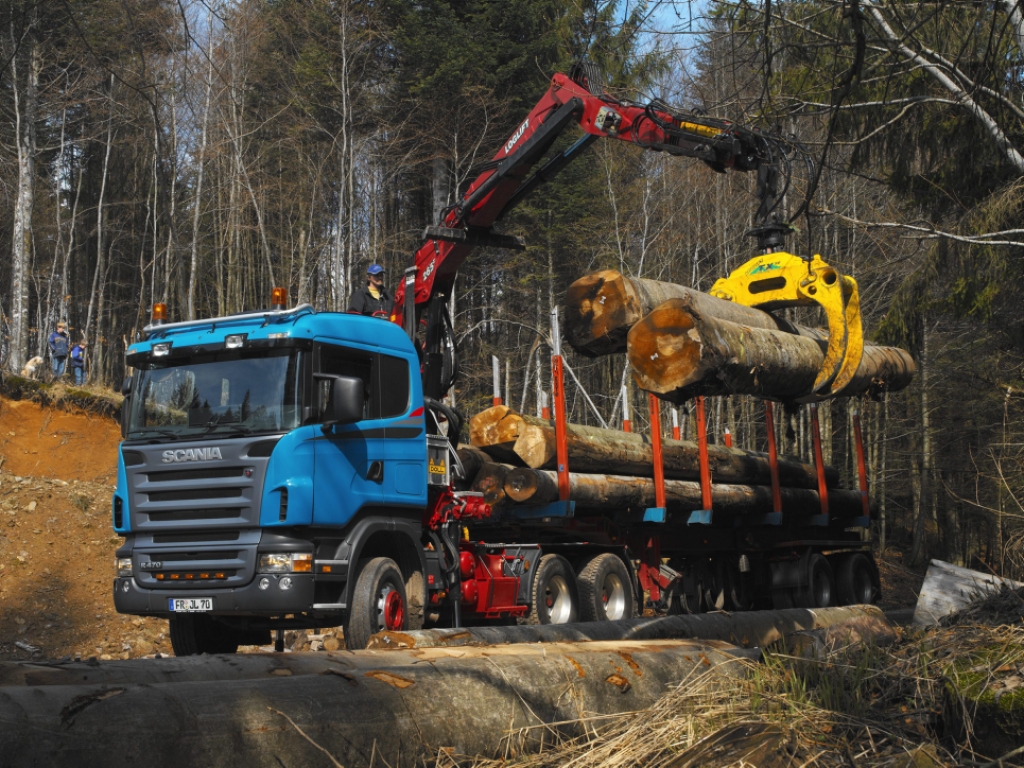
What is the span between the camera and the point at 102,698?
11.2 feet

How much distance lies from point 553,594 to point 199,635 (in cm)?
392

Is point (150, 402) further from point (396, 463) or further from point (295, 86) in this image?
point (295, 86)

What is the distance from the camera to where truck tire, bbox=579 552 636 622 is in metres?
11.4

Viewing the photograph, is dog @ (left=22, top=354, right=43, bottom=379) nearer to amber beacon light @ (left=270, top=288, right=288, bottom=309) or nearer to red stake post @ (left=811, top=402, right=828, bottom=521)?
amber beacon light @ (left=270, top=288, right=288, bottom=309)

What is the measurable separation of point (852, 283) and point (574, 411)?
18320 mm

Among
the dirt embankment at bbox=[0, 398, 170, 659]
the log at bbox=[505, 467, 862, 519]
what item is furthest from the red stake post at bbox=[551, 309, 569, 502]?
the dirt embankment at bbox=[0, 398, 170, 659]

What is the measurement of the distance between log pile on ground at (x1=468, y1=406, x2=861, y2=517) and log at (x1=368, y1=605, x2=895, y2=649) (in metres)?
3.14

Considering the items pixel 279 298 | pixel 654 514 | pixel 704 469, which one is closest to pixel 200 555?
pixel 279 298

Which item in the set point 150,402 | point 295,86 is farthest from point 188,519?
point 295,86

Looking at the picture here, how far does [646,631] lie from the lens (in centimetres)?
699

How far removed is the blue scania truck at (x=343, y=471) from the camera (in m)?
8.04

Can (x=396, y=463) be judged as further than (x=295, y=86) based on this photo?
No

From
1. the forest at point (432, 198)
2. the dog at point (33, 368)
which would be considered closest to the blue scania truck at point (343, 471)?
the forest at point (432, 198)

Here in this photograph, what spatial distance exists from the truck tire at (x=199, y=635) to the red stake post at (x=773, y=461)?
7.51 metres
